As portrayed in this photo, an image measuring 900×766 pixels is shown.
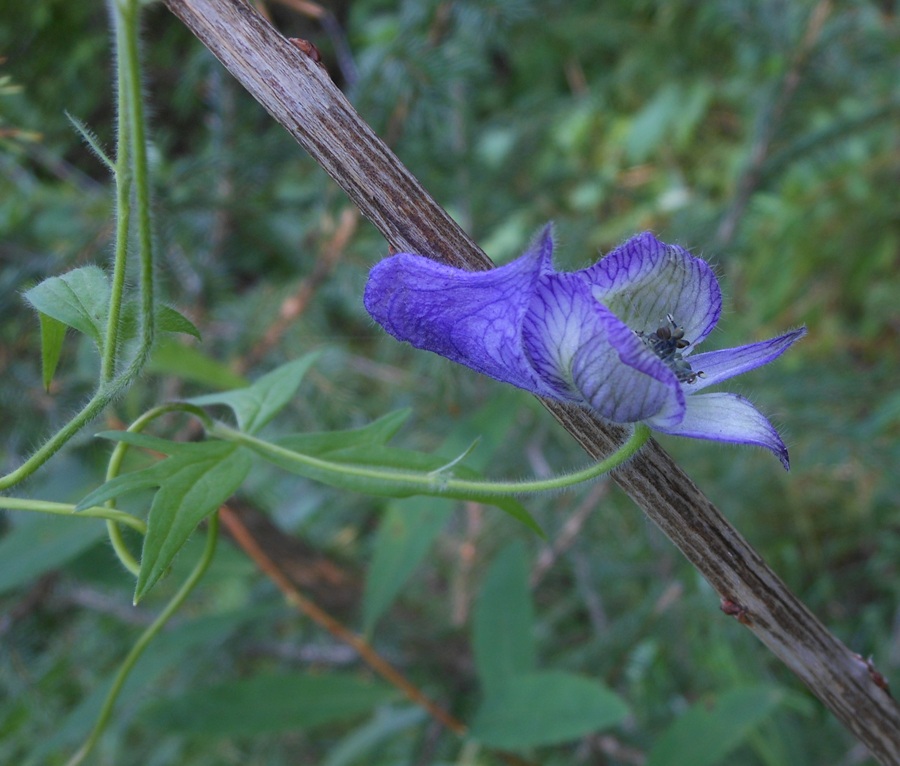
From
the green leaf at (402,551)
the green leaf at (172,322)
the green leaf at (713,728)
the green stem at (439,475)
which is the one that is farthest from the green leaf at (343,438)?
the green leaf at (713,728)

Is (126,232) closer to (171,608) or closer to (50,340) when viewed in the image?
(50,340)

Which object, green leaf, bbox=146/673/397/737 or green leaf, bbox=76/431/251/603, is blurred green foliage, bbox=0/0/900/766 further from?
green leaf, bbox=76/431/251/603

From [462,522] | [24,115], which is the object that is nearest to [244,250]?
[24,115]

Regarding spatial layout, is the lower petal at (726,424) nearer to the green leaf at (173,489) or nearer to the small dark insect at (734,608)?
the small dark insect at (734,608)

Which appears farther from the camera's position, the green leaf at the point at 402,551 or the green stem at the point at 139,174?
the green leaf at the point at 402,551

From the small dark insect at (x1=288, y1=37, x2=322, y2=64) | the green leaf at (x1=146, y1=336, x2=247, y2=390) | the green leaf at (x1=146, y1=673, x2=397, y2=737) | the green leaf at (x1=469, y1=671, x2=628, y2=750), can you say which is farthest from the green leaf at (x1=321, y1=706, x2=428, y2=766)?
the small dark insect at (x1=288, y1=37, x2=322, y2=64)

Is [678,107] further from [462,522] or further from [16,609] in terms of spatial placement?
[16,609]
